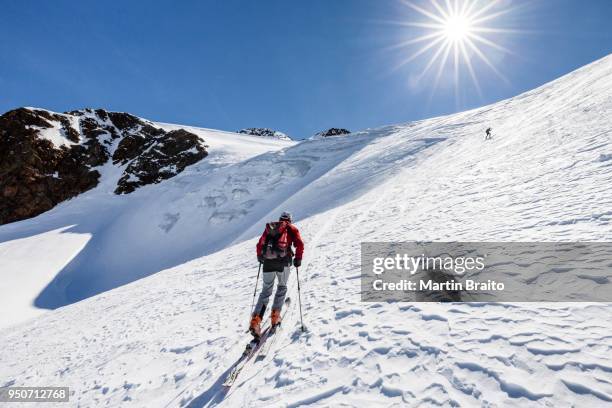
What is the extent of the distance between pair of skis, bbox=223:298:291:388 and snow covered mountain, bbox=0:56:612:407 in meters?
0.17

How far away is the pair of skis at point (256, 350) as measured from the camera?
4.61 meters

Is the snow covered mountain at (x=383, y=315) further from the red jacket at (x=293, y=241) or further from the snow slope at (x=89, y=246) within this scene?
the red jacket at (x=293, y=241)

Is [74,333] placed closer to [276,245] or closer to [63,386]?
[63,386]

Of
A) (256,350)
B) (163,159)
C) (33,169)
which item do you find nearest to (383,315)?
(256,350)

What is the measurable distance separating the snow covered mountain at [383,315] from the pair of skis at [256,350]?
0.17 metres

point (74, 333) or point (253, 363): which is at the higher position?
point (253, 363)

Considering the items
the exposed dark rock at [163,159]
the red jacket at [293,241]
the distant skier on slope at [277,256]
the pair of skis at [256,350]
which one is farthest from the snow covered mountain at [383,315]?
the exposed dark rock at [163,159]

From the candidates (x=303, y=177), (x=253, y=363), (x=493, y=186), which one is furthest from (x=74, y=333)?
(x=303, y=177)

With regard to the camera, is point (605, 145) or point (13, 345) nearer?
point (605, 145)

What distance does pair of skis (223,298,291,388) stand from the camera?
181 inches

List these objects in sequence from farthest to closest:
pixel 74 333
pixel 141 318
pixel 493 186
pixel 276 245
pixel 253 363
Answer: pixel 493 186
pixel 74 333
pixel 141 318
pixel 276 245
pixel 253 363

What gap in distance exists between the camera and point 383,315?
17.0 feet

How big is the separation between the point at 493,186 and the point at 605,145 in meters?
3.60

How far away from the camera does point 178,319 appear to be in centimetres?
821
